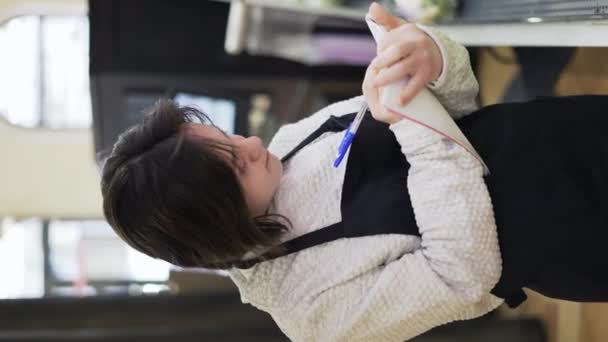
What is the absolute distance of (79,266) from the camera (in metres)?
4.08

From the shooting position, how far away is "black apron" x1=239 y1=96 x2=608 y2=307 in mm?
981

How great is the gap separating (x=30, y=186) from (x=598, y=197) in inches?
144

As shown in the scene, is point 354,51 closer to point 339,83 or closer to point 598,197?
point 339,83

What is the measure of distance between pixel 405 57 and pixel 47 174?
11.7 ft

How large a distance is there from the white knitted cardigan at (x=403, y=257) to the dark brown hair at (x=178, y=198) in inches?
2.8

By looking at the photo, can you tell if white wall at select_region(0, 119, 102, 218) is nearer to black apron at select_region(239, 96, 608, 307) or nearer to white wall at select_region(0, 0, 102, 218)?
white wall at select_region(0, 0, 102, 218)

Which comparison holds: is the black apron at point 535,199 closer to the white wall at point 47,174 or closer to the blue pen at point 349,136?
the blue pen at point 349,136

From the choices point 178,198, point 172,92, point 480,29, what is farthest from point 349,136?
point 172,92

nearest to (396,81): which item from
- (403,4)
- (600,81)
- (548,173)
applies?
(548,173)

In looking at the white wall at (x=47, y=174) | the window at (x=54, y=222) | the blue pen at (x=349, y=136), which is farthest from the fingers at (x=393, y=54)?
the white wall at (x=47, y=174)

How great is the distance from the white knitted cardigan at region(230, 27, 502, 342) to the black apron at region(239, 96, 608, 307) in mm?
25

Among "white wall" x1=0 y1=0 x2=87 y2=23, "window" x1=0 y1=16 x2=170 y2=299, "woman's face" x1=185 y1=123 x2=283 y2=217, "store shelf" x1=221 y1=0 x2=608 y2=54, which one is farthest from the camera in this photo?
"window" x1=0 y1=16 x2=170 y2=299

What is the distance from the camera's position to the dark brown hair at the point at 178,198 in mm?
970

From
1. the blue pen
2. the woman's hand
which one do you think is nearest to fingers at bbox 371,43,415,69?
the woman's hand
